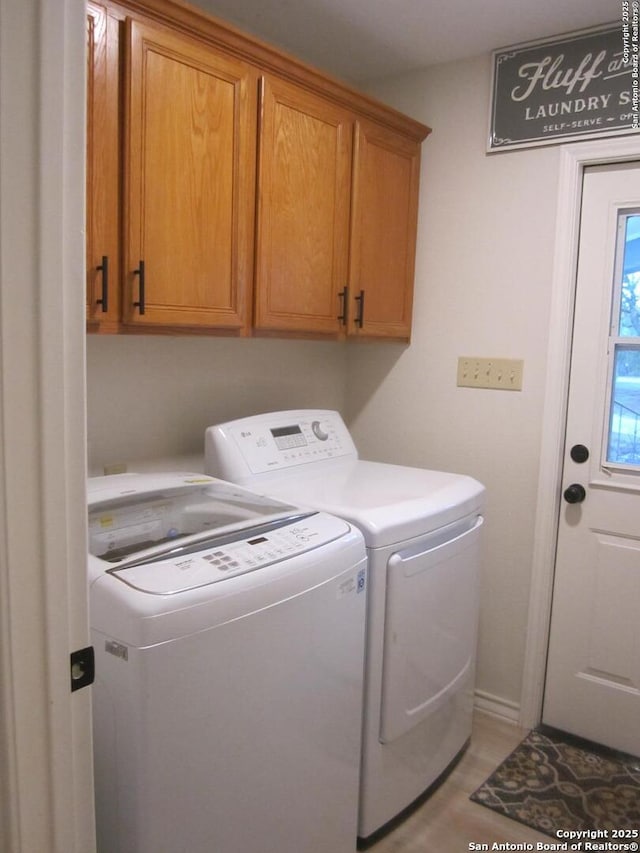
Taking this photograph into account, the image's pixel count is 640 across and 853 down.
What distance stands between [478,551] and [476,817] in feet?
2.56

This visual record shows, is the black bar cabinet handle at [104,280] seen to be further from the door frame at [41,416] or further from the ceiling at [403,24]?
the ceiling at [403,24]

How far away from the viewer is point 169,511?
5.79 feet

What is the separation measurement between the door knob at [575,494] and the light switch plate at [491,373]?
39 centimetres

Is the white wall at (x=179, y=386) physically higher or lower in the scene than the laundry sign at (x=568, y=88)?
lower

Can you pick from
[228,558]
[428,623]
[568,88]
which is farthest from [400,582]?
[568,88]

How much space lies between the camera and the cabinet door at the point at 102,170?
1479 mm

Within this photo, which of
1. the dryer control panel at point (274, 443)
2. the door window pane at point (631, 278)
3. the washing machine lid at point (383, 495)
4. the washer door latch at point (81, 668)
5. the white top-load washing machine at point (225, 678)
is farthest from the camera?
the door window pane at point (631, 278)

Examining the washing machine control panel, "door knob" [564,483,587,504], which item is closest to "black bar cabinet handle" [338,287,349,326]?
the washing machine control panel

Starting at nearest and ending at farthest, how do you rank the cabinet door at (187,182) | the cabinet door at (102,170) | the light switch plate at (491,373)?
1. the cabinet door at (102,170)
2. the cabinet door at (187,182)
3. the light switch plate at (491,373)

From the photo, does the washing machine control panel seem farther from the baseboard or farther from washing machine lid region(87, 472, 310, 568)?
the baseboard

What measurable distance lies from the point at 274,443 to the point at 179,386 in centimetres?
37

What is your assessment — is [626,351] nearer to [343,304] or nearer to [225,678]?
[343,304]

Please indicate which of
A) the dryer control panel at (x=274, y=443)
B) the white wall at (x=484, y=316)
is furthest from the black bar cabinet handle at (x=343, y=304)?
the white wall at (x=484, y=316)

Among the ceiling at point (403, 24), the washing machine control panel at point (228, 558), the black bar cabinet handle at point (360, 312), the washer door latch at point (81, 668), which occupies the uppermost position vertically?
the ceiling at point (403, 24)
